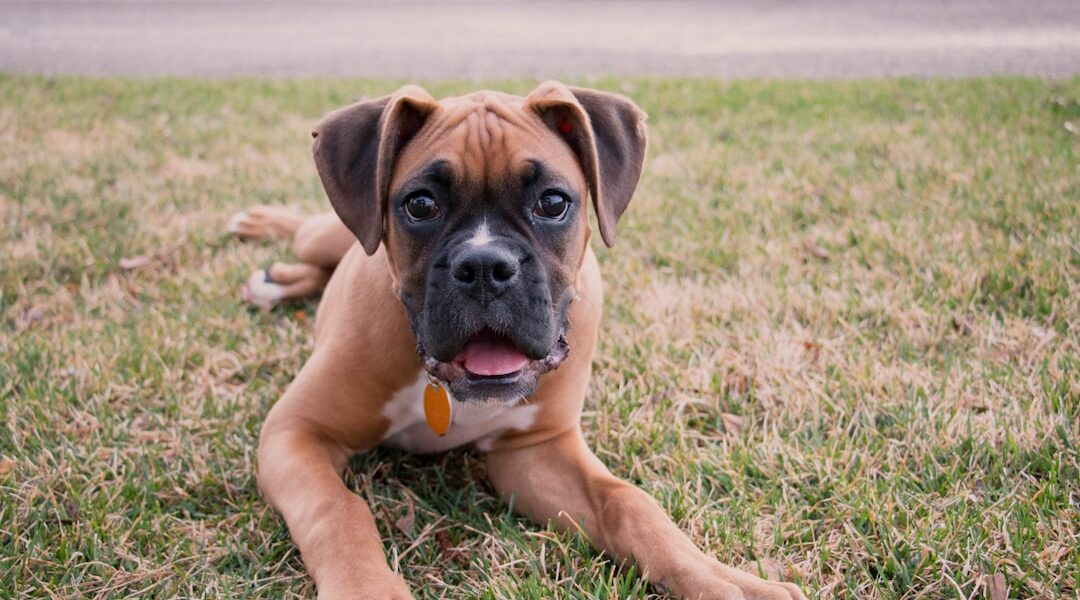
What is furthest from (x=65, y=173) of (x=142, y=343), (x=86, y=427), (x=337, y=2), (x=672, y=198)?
(x=337, y=2)

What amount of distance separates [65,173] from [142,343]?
10.6ft

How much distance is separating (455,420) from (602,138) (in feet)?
3.78

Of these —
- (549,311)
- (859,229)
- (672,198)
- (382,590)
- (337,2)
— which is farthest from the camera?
(337,2)

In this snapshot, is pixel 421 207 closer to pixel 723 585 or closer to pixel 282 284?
pixel 723 585

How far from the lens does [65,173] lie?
6.74 m

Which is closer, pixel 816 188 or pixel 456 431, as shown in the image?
pixel 456 431

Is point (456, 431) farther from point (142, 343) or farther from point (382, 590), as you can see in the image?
point (142, 343)

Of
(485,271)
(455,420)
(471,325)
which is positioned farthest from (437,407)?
(485,271)

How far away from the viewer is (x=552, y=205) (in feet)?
10.2

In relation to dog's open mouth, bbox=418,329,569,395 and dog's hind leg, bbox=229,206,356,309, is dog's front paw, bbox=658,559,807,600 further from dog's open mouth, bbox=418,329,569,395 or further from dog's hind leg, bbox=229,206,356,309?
dog's hind leg, bbox=229,206,356,309

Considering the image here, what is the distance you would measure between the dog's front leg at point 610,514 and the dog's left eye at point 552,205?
855 mm

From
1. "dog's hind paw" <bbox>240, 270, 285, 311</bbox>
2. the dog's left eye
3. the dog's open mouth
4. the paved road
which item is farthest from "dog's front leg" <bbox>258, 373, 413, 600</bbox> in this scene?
the paved road

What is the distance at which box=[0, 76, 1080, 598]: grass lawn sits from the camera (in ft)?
9.36

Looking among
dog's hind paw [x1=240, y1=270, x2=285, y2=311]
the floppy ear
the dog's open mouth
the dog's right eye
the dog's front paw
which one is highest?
the floppy ear
